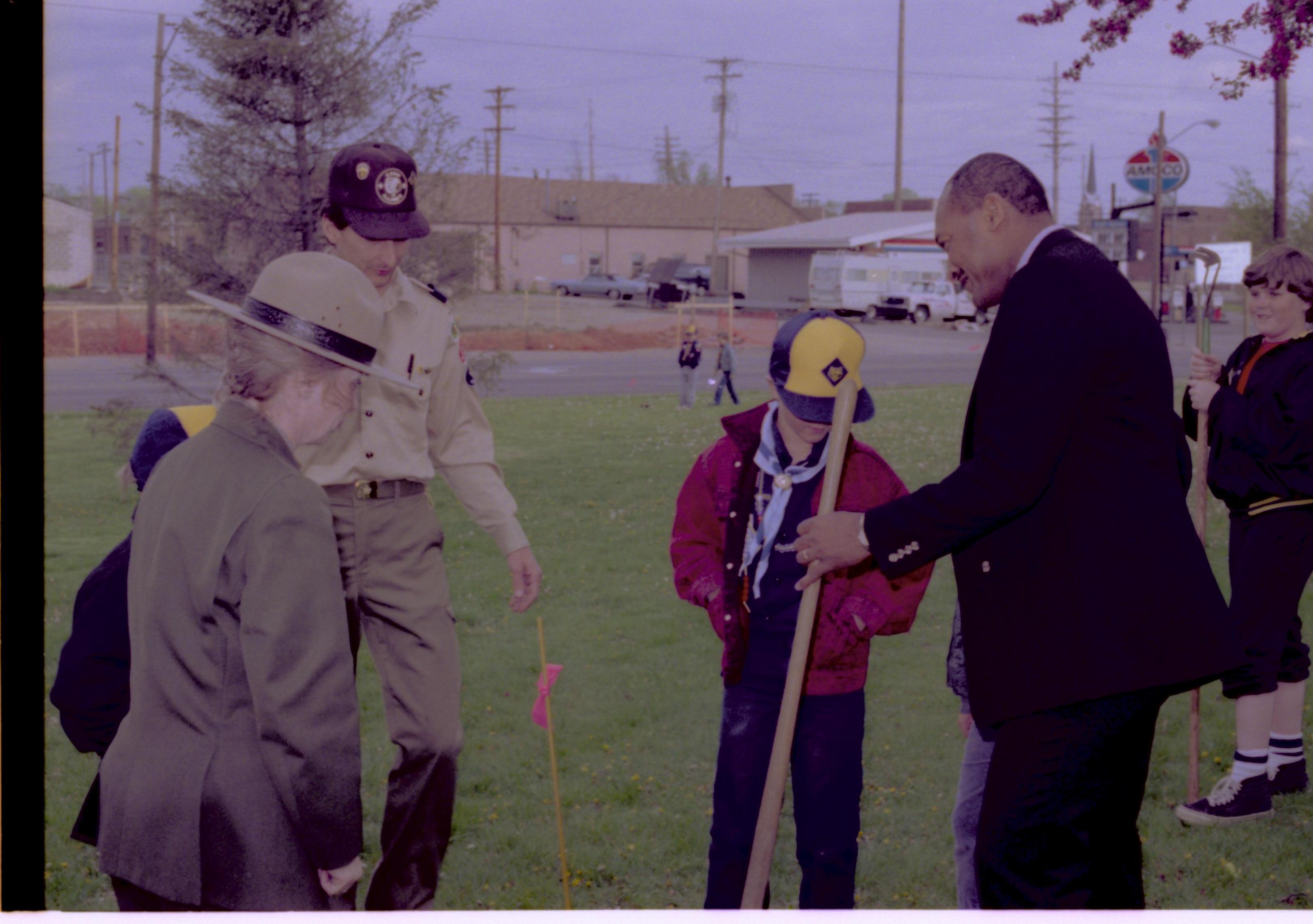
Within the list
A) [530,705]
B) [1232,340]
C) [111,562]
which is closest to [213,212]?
[530,705]

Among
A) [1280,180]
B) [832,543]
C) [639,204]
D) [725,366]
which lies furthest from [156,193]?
[639,204]

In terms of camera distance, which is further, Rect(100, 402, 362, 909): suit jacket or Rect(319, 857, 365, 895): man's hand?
Rect(319, 857, 365, 895): man's hand

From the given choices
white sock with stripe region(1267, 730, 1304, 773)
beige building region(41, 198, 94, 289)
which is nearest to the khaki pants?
beige building region(41, 198, 94, 289)

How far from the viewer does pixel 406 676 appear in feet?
12.2

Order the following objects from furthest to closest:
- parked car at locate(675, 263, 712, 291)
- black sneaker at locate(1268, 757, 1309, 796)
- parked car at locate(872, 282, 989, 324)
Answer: parked car at locate(675, 263, 712, 291)
parked car at locate(872, 282, 989, 324)
black sneaker at locate(1268, 757, 1309, 796)

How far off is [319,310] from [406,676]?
58.3 inches

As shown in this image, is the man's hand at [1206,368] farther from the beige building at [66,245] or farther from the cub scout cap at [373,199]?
the beige building at [66,245]

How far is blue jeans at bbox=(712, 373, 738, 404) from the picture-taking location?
20087 mm

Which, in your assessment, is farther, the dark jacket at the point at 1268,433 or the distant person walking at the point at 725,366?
the distant person walking at the point at 725,366

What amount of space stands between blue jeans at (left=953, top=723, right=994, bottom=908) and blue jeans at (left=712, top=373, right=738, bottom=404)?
16503mm

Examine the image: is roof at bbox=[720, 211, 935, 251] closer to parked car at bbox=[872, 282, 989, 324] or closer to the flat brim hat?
parked car at bbox=[872, 282, 989, 324]

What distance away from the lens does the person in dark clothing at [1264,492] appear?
4523 millimetres

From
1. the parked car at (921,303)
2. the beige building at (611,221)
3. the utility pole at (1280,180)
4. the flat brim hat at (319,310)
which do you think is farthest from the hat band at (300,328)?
the beige building at (611,221)

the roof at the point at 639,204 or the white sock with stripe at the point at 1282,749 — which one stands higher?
the roof at the point at 639,204
